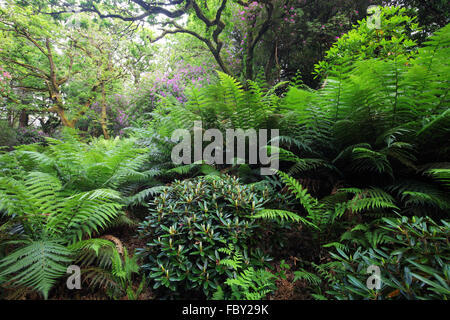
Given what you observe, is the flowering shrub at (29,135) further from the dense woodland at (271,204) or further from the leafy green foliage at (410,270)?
the leafy green foliage at (410,270)

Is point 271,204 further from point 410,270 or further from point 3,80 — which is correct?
point 3,80

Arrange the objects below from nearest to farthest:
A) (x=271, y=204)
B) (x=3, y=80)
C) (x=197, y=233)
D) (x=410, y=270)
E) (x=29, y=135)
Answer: (x=410, y=270)
(x=197, y=233)
(x=271, y=204)
(x=3, y=80)
(x=29, y=135)

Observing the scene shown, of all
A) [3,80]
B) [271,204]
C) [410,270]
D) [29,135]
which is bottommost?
[410,270]

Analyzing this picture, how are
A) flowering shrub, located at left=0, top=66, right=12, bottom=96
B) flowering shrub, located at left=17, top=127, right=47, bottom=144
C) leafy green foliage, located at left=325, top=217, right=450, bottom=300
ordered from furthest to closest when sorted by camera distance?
flowering shrub, located at left=17, top=127, right=47, bottom=144, flowering shrub, located at left=0, top=66, right=12, bottom=96, leafy green foliage, located at left=325, top=217, right=450, bottom=300

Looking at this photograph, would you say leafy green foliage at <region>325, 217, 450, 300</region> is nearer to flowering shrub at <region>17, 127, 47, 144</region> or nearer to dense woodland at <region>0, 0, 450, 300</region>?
dense woodland at <region>0, 0, 450, 300</region>

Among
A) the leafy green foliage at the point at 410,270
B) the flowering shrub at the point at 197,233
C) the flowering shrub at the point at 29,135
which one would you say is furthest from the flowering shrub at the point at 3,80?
the leafy green foliage at the point at 410,270

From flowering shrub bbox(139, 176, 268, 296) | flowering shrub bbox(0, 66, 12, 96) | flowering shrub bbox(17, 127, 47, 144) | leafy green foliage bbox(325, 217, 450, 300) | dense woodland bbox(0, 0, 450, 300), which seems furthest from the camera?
flowering shrub bbox(17, 127, 47, 144)

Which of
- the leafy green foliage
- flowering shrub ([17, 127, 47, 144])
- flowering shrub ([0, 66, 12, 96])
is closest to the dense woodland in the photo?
the leafy green foliage

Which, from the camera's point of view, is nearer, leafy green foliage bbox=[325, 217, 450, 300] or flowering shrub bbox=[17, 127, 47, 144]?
leafy green foliage bbox=[325, 217, 450, 300]

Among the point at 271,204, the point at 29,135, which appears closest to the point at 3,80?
the point at 29,135

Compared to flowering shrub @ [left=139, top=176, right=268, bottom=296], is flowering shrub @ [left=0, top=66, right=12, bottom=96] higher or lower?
higher

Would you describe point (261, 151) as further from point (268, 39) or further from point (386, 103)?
point (268, 39)

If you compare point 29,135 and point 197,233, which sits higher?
point 29,135
